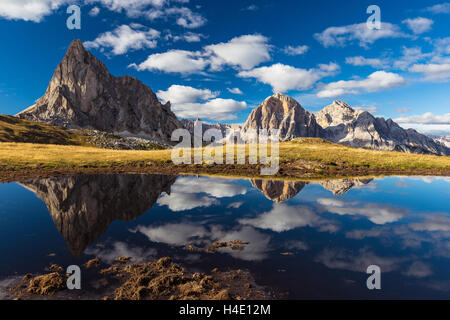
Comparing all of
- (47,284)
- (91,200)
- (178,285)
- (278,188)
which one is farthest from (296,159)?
(47,284)

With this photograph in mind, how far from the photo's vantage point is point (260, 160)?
182 feet

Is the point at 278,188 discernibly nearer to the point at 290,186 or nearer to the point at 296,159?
the point at 290,186

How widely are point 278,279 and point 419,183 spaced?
1587 inches

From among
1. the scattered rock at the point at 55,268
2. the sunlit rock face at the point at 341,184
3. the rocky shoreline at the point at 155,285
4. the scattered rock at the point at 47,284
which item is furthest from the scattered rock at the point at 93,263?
the sunlit rock face at the point at 341,184

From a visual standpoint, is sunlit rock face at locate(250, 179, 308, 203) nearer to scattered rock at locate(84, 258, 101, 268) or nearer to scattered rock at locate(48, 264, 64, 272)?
scattered rock at locate(84, 258, 101, 268)

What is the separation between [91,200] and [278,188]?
78.3 ft

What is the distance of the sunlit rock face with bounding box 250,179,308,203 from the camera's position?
28.8 meters

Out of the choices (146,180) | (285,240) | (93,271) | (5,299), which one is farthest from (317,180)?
(5,299)

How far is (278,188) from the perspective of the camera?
3334 centimetres

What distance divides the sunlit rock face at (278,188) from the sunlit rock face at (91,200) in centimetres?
1343

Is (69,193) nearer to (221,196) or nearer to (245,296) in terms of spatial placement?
(221,196)

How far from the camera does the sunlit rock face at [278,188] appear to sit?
28.8 meters

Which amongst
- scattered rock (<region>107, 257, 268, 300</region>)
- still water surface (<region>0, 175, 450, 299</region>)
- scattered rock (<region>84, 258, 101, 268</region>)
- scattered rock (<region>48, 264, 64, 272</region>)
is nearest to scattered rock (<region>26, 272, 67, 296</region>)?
scattered rock (<region>48, 264, 64, 272</region>)
